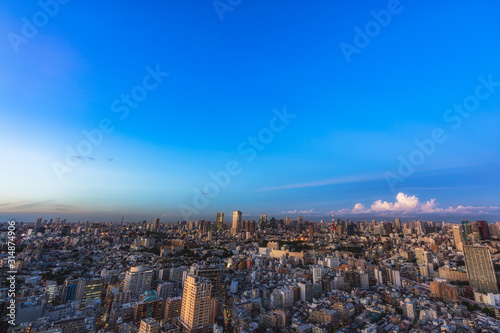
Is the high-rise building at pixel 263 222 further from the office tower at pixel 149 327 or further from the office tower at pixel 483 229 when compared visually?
the office tower at pixel 149 327

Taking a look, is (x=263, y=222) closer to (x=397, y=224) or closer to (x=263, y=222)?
(x=263, y=222)

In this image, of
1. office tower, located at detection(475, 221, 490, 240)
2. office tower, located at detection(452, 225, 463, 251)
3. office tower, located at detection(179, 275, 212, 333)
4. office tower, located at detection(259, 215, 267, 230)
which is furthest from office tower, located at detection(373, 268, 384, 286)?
office tower, located at detection(259, 215, 267, 230)

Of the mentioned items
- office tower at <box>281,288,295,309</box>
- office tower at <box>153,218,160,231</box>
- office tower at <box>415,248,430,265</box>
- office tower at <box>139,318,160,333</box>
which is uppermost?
office tower at <box>153,218,160,231</box>

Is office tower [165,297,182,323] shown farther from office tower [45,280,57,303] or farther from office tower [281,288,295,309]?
office tower [45,280,57,303]

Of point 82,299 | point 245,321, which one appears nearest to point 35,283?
point 82,299

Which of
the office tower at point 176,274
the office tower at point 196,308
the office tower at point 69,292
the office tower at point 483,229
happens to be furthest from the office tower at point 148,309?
the office tower at point 483,229

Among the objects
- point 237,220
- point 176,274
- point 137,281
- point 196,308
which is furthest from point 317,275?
point 237,220
